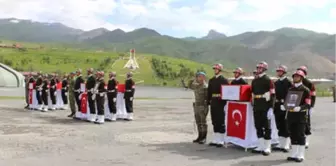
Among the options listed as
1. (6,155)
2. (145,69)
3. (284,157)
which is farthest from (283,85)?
(145,69)

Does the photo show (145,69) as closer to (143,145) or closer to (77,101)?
(77,101)

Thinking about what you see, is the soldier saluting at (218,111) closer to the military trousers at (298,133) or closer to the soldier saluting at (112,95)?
the military trousers at (298,133)

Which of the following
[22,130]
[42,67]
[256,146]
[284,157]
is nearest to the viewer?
[284,157]

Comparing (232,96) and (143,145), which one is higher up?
(232,96)

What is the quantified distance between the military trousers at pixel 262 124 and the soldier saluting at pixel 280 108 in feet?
2.28

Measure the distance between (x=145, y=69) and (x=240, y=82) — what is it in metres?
92.4

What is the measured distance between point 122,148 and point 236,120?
10.6 ft

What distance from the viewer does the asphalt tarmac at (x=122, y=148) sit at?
1003cm

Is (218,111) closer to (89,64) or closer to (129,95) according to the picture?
(129,95)

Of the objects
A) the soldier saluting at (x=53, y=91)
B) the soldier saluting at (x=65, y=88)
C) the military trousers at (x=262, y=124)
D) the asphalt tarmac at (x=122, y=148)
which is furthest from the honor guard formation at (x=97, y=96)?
the military trousers at (x=262, y=124)

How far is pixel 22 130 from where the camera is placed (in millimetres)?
15180

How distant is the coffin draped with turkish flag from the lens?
12.0 metres

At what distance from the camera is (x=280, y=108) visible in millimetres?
12008

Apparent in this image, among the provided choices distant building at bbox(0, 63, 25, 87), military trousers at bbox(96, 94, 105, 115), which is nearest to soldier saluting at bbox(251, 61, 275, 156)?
military trousers at bbox(96, 94, 105, 115)
